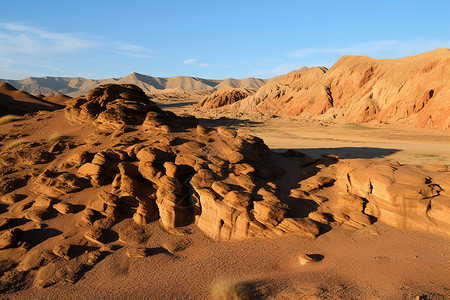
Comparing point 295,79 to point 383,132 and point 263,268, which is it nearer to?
point 383,132

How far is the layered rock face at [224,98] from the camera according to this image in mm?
71312

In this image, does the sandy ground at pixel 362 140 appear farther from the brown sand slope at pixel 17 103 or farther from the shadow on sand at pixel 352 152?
the brown sand slope at pixel 17 103

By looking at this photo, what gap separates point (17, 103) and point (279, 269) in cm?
3390

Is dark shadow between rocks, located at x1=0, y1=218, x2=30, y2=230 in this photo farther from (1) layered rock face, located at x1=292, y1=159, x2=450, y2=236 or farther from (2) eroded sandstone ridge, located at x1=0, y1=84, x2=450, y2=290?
(1) layered rock face, located at x1=292, y1=159, x2=450, y2=236

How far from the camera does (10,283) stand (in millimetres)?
7938

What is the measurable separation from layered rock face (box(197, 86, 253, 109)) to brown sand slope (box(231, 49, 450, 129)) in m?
7.17

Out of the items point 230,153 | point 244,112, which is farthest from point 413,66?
point 230,153

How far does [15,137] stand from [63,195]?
23.1 feet

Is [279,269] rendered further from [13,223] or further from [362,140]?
[362,140]

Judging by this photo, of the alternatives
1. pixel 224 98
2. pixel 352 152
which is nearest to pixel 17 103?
pixel 352 152

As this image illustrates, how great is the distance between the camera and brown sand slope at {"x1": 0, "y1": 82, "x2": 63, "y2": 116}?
1005 inches

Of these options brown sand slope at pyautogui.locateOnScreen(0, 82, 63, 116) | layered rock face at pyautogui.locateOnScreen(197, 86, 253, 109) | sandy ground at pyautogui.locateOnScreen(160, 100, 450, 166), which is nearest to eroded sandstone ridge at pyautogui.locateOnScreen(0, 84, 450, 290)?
sandy ground at pyautogui.locateOnScreen(160, 100, 450, 166)

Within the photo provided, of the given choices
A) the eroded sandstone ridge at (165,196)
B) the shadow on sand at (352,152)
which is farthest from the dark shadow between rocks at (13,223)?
the shadow on sand at (352,152)

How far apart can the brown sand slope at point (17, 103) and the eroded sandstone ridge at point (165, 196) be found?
14.9 meters
